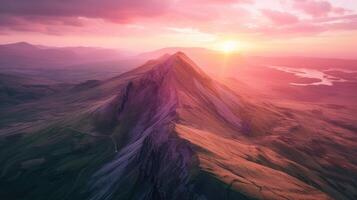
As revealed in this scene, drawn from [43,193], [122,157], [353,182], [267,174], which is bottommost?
[43,193]

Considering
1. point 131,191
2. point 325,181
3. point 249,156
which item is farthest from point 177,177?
point 325,181

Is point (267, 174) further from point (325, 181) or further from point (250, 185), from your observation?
point (325, 181)

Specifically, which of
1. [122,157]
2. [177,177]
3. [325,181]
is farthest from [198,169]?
[325,181]

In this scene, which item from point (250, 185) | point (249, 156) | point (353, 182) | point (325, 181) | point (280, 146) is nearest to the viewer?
point (250, 185)

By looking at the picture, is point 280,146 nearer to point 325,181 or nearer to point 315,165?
point 315,165

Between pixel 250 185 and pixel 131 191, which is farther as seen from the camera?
pixel 131 191

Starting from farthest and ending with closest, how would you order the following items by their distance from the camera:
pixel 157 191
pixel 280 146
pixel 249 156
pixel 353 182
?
pixel 280 146, pixel 353 182, pixel 249 156, pixel 157 191

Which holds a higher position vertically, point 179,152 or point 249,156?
point 179,152

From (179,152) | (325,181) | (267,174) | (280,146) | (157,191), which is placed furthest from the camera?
(280,146)

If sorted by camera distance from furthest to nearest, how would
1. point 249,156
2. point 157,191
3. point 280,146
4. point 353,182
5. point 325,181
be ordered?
point 280,146, point 353,182, point 325,181, point 249,156, point 157,191
